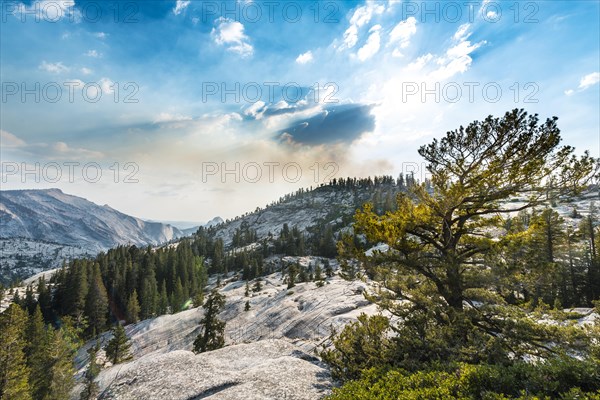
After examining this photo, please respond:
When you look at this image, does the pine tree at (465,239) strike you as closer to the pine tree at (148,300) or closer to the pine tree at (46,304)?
the pine tree at (148,300)

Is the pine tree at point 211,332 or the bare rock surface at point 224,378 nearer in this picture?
the bare rock surface at point 224,378

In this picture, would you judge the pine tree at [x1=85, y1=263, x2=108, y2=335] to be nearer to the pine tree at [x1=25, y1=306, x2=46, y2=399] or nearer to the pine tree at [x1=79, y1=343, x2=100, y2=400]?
the pine tree at [x1=25, y1=306, x2=46, y2=399]

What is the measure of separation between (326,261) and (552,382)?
460 ft

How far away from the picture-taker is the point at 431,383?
9.36 meters

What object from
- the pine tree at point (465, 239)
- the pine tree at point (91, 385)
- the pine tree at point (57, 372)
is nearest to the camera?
the pine tree at point (465, 239)

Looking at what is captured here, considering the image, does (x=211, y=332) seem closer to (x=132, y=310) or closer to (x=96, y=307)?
(x=132, y=310)

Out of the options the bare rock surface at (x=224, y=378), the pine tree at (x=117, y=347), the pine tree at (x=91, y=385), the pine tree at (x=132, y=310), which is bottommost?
the pine tree at (x=132, y=310)

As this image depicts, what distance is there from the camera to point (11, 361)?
31750 millimetres

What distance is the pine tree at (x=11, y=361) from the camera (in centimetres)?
3066

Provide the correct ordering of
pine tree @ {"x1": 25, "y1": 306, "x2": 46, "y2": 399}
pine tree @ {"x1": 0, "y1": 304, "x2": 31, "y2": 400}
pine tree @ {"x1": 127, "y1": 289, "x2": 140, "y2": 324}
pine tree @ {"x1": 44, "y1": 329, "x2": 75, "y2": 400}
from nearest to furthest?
pine tree @ {"x1": 0, "y1": 304, "x2": 31, "y2": 400}
pine tree @ {"x1": 44, "y1": 329, "x2": 75, "y2": 400}
pine tree @ {"x1": 25, "y1": 306, "x2": 46, "y2": 399}
pine tree @ {"x1": 127, "y1": 289, "x2": 140, "y2": 324}

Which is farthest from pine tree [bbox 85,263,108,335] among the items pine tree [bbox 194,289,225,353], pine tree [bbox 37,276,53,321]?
pine tree [bbox 194,289,225,353]

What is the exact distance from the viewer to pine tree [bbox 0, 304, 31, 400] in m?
30.7

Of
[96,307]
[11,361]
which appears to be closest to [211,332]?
[11,361]

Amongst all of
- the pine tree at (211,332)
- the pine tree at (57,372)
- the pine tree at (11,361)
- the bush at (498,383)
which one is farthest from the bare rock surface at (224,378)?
the pine tree at (57,372)
